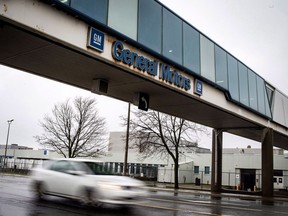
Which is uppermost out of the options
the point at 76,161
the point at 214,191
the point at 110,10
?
the point at 110,10

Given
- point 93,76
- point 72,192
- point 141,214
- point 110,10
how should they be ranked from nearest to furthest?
point 141,214
point 72,192
point 110,10
point 93,76

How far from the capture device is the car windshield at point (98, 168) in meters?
10.3

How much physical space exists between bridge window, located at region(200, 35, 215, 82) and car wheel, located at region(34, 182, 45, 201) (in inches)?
438

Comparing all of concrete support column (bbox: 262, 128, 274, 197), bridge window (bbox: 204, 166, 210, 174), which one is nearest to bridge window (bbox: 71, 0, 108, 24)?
Answer: concrete support column (bbox: 262, 128, 274, 197)

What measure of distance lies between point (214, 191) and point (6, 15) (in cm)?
2297

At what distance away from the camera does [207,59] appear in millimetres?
20031

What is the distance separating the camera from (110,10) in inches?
515

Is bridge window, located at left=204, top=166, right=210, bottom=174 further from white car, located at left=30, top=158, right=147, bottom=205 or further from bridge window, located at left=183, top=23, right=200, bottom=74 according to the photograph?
white car, located at left=30, top=158, right=147, bottom=205

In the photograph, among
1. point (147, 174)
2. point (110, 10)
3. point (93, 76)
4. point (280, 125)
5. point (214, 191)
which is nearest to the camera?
point (110, 10)

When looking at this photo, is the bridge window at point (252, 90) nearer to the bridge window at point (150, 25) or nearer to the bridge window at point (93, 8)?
the bridge window at point (150, 25)

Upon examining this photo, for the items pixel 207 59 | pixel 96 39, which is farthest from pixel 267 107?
pixel 96 39

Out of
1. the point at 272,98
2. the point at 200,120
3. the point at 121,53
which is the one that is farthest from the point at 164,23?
the point at 272,98

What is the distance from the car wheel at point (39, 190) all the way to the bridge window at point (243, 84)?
631 inches

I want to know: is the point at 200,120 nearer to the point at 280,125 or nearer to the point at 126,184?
the point at 280,125
